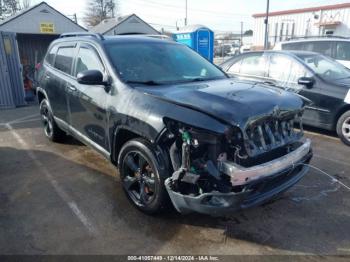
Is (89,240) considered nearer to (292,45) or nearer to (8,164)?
(8,164)

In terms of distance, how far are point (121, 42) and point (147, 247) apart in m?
2.54

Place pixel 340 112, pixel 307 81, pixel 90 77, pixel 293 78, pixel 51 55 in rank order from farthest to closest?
pixel 293 78 → pixel 307 81 → pixel 340 112 → pixel 51 55 → pixel 90 77

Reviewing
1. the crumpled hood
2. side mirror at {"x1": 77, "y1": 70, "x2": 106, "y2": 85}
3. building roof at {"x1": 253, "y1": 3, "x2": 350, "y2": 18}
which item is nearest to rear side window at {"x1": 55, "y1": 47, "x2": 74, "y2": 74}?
side mirror at {"x1": 77, "y1": 70, "x2": 106, "y2": 85}

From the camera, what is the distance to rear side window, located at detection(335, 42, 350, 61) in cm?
874

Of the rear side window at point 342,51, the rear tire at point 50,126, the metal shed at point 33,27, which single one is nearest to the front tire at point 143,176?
the rear tire at point 50,126

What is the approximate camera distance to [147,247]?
2.88 meters

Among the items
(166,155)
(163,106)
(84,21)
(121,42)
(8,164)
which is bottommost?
(8,164)

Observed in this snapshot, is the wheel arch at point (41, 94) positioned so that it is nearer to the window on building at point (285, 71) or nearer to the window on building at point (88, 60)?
the window on building at point (88, 60)

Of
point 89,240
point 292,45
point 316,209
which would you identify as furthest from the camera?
point 292,45

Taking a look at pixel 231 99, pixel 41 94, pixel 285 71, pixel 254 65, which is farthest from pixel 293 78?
pixel 41 94

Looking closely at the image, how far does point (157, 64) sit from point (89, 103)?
1002mm

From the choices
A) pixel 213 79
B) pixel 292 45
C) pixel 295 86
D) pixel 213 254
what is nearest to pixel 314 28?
pixel 292 45

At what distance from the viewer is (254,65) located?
22.5 feet

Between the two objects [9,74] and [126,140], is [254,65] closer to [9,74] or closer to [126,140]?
[126,140]
